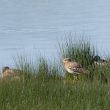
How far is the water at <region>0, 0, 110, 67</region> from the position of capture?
1669cm

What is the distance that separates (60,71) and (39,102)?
3413 mm

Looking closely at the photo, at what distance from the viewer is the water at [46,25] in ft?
54.7

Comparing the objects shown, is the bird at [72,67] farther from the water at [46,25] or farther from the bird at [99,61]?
the water at [46,25]

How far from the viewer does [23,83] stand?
8.56 m

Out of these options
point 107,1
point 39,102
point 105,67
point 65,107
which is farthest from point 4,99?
point 107,1

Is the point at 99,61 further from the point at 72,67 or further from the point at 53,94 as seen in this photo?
the point at 53,94

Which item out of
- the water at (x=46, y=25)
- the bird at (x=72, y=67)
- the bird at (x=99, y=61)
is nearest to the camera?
the bird at (x=72, y=67)

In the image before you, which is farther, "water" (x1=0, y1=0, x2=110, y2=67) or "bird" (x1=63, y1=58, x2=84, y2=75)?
"water" (x1=0, y1=0, x2=110, y2=67)

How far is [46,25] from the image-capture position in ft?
74.6

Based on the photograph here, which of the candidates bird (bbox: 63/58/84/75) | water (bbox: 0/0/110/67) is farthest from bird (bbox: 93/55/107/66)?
water (bbox: 0/0/110/67)

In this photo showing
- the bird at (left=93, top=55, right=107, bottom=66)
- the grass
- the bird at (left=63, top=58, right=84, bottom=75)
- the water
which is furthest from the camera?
the water

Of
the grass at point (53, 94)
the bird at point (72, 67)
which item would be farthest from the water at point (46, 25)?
the grass at point (53, 94)

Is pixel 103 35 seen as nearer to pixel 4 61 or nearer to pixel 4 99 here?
pixel 4 61

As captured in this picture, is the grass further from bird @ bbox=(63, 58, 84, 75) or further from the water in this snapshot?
the water
